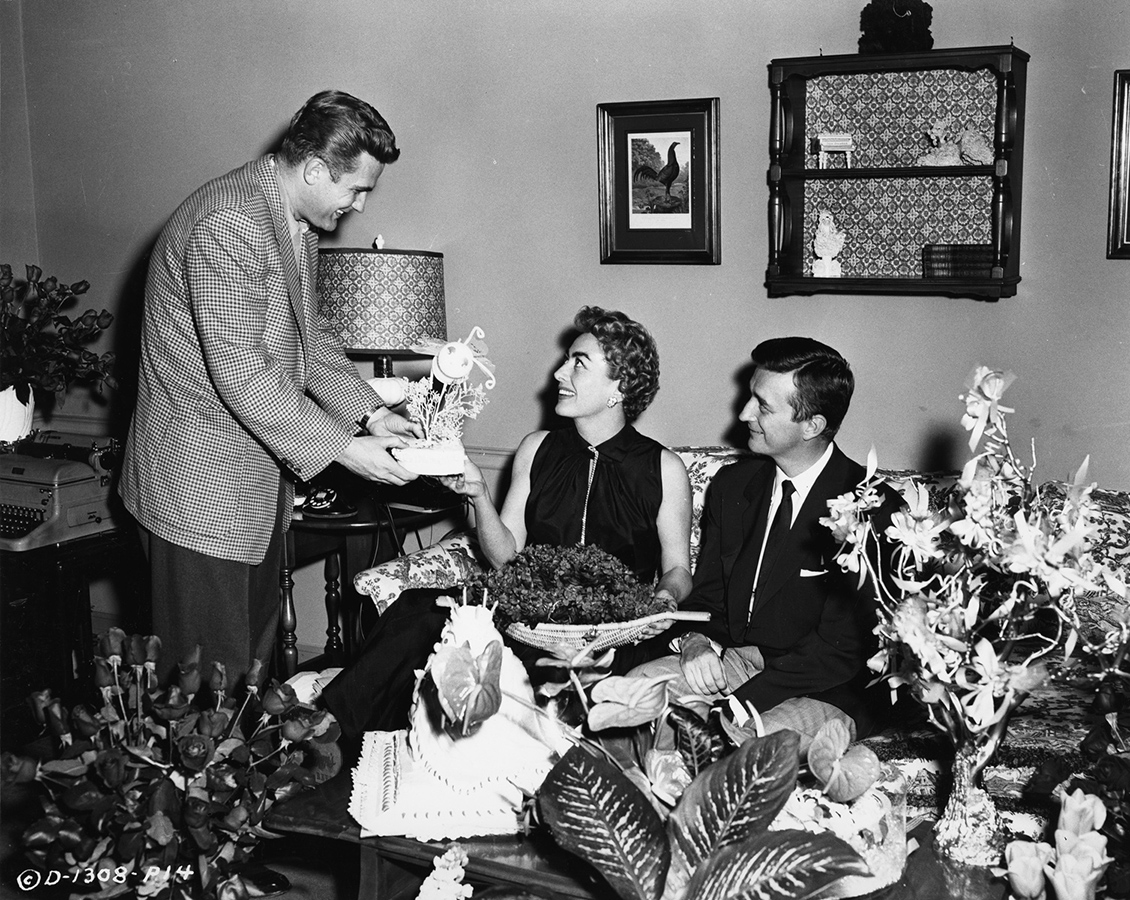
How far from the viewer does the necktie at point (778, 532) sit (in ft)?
9.22

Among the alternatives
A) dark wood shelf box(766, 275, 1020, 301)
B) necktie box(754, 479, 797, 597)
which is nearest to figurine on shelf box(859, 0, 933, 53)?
dark wood shelf box(766, 275, 1020, 301)

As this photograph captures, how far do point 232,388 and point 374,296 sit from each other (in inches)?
38.2

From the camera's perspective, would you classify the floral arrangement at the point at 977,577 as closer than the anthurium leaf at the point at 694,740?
Yes

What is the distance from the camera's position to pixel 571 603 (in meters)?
2.28

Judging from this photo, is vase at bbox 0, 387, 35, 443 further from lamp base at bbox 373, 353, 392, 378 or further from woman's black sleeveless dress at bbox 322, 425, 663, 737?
woman's black sleeveless dress at bbox 322, 425, 663, 737

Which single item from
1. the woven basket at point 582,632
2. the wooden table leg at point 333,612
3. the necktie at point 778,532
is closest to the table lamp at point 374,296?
the wooden table leg at point 333,612

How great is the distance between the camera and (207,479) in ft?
9.06

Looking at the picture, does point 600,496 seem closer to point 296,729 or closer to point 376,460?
point 376,460

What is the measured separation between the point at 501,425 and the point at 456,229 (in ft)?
2.23

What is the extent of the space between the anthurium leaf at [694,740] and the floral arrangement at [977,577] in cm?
27

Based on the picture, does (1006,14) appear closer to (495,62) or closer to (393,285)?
(495,62)

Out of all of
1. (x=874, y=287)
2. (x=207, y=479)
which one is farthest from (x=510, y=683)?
(x=874, y=287)

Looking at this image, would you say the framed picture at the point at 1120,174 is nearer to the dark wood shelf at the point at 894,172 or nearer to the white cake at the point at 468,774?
the dark wood shelf at the point at 894,172

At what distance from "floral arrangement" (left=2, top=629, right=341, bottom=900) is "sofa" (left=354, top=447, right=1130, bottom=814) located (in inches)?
45.3
